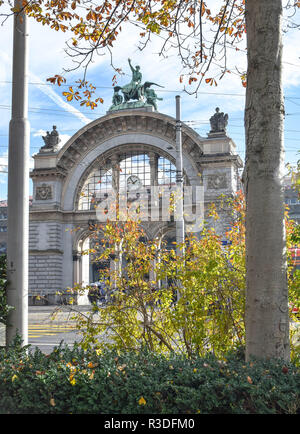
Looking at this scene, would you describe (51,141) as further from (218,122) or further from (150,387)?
(150,387)

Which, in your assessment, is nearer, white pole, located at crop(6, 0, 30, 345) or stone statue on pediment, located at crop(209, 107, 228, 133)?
white pole, located at crop(6, 0, 30, 345)

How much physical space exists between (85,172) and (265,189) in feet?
120

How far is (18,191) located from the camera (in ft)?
22.0

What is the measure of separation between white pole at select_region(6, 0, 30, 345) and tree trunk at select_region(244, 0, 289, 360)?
128 inches

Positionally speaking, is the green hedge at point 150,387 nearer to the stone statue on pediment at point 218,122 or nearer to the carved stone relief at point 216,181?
the carved stone relief at point 216,181

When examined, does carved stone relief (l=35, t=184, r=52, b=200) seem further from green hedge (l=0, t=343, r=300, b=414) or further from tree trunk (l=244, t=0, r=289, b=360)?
tree trunk (l=244, t=0, r=289, b=360)

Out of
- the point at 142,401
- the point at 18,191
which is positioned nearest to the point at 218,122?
the point at 18,191

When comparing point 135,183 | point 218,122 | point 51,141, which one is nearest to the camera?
point 218,122

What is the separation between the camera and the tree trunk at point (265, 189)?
4.46 meters

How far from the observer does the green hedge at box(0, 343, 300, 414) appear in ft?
12.3

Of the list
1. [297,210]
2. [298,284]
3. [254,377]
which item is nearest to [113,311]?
[298,284]

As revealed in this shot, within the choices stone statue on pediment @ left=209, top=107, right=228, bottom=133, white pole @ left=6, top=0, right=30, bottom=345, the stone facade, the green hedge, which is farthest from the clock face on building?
the green hedge
